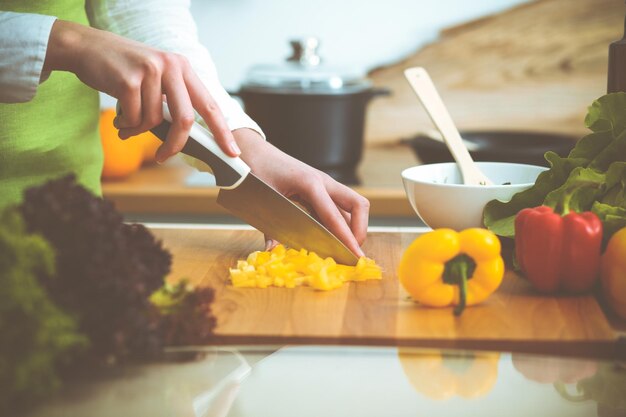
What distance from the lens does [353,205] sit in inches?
50.7

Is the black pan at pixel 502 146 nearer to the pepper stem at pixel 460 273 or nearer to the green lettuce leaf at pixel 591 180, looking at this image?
the green lettuce leaf at pixel 591 180

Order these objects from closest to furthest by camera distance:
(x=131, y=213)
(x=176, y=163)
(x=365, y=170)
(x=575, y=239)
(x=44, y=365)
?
(x=44, y=365), (x=575, y=239), (x=131, y=213), (x=365, y=170), (x=176, y=163)

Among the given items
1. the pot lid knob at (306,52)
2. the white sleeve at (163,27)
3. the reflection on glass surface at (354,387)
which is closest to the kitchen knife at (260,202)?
the white sleeve at (163,27)

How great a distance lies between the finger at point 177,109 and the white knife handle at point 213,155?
27mm

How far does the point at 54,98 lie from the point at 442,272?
0.81 metres

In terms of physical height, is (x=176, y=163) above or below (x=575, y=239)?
below

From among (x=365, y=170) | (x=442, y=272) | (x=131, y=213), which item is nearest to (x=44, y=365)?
(x=442, y=272)

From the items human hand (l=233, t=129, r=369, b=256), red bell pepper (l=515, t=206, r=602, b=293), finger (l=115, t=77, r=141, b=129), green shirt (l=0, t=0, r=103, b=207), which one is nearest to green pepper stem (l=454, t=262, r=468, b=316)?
red bell pepper (l=515, t=206, r=602, b=293)

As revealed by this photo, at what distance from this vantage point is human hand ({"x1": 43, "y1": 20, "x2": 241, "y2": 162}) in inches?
43.2

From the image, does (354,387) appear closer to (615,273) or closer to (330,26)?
(615,273)

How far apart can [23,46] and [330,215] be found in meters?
0.46

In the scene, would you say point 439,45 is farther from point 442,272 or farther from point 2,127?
point 442,272

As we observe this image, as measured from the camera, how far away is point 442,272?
1037mm

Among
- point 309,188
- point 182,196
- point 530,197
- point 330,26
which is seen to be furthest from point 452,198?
point 330,26
